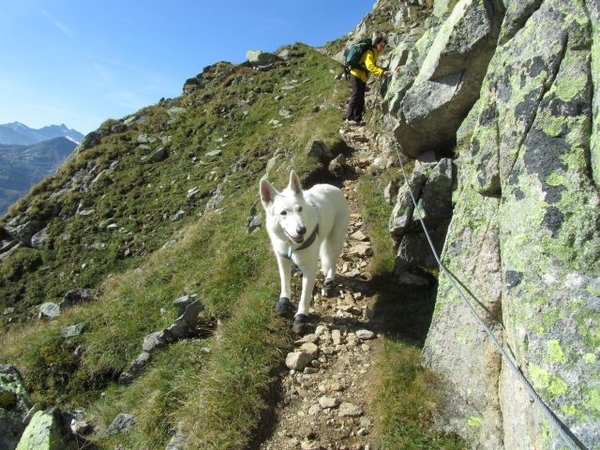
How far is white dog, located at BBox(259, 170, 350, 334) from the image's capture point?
6.48 metres

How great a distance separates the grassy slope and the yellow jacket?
7.54ft

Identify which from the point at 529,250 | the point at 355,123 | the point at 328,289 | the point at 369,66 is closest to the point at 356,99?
the point at 355,123

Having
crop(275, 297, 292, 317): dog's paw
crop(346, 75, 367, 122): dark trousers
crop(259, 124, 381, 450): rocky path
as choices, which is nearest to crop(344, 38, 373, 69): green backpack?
crop(346, 75, 367, 122): dark trousers

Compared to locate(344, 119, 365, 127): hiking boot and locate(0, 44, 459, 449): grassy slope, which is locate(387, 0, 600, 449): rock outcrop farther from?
locate(344, 119, 365, 127): hiking boot

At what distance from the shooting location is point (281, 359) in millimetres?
6621

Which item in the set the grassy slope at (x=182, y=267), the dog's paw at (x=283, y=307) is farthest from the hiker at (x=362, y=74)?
the dog's paw at (x=283, y=307)

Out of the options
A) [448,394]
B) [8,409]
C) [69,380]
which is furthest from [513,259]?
[69,380]

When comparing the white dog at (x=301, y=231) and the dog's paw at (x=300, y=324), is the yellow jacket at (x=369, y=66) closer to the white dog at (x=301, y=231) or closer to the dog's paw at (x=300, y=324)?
the white dog at (x=301, y=231)

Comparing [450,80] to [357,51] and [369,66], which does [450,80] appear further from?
[357,51]

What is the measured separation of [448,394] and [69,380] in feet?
30.6

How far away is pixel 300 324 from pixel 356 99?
1234 cm

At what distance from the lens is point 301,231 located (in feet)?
20.2

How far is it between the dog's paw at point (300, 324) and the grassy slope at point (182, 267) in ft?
0.78

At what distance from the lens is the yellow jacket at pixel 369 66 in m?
15.1
